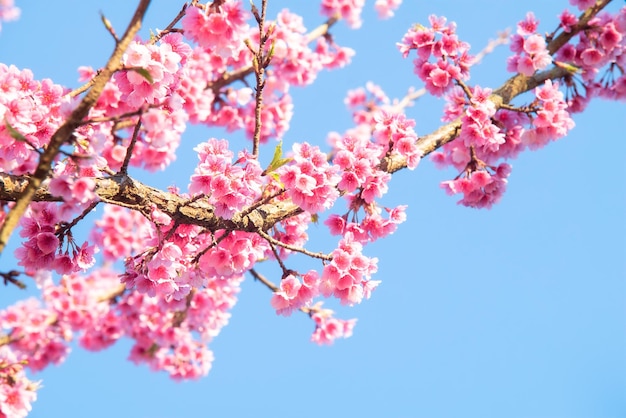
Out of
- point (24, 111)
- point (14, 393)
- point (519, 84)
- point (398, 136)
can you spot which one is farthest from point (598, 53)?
point (14, 393)

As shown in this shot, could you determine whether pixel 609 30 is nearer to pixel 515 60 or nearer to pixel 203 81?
pixel 515 60

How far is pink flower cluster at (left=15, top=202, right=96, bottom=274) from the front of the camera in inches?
133

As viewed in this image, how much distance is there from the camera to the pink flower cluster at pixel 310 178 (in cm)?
346

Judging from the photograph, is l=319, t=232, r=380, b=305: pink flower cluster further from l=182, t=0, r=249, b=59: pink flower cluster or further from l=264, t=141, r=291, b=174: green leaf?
l=182, t=0, r=249, b=59: pink flower cluster

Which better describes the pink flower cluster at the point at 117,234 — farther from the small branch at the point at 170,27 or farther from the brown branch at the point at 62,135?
the brown branch at the point at 62,135

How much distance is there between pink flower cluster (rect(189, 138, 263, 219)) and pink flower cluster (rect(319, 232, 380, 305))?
0.73 metres

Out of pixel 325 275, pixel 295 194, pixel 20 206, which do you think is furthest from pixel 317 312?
pixel 20 206

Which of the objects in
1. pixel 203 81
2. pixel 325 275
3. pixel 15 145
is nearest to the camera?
pixel 15 145

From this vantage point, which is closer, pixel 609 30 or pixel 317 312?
pixel 609 30

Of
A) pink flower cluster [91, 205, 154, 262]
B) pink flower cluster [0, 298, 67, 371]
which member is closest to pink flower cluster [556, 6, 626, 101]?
pink flower cluster [91, 205, 154, 262]

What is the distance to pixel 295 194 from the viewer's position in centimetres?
354

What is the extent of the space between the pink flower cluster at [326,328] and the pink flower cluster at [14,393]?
2.92 meters

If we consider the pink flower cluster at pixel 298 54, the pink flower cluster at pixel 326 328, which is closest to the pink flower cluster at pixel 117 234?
the pink flower cluster at pixel 298 54

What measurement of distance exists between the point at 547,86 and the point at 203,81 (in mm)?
4209
